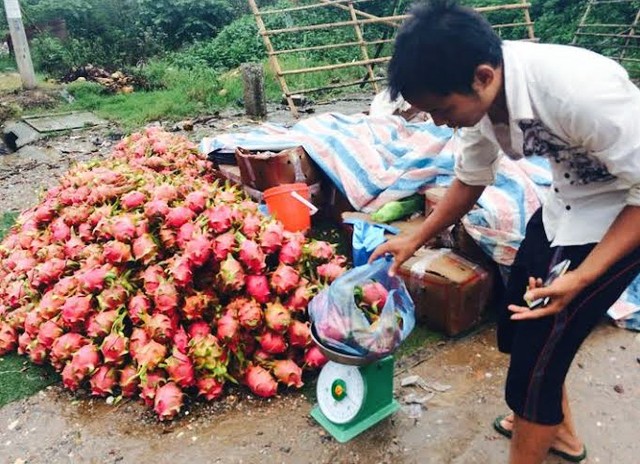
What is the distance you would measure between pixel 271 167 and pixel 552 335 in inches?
83.0

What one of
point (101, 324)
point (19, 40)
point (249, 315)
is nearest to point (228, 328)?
point (249, 315)

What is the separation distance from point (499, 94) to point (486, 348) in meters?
1.60

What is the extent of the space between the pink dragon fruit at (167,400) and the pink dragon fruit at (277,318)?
438mm

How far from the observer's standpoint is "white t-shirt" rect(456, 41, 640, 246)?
1259mm

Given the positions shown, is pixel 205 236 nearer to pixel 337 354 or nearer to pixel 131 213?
pixel 131 213

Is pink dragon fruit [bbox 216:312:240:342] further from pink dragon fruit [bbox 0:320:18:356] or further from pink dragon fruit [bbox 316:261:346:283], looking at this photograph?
pink dragon fruit [bbox 0:320:18:356]

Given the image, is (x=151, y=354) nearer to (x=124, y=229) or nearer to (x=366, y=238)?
(x=124, y=229)

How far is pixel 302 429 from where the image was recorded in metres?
2.19

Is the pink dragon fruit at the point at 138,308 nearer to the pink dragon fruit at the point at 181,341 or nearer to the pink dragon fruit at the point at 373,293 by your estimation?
the pink dragon fruit at the point at 181,341

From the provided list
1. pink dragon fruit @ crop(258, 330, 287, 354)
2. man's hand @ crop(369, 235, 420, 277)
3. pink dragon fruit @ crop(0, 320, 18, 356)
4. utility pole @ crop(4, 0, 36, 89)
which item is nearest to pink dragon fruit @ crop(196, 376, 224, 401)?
pink dragon fruit @ crop(258, 330, 287, 354)

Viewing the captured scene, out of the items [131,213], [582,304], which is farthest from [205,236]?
[582,304]

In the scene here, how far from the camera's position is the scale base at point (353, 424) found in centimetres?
208

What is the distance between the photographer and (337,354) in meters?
1.81

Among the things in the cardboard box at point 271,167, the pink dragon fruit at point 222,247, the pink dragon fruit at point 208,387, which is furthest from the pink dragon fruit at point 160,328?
the cardboard box at point 271,167
